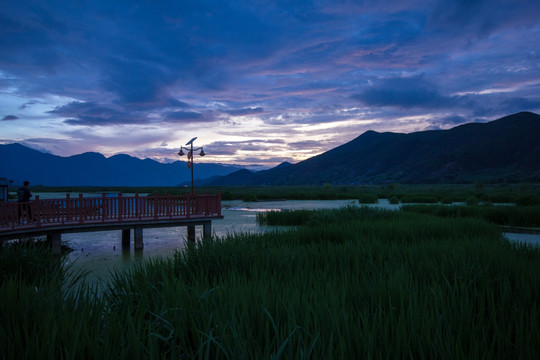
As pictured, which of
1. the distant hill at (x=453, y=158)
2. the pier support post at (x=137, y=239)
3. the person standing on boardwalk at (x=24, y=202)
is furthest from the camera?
the distant hill at (x=453, y=158)

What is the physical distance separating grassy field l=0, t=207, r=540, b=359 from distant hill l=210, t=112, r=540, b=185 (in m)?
97.2

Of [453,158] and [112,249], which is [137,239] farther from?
[453,158]

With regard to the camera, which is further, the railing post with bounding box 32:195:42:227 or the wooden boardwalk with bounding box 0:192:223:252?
the railing post with bounding box 32:195:42:227

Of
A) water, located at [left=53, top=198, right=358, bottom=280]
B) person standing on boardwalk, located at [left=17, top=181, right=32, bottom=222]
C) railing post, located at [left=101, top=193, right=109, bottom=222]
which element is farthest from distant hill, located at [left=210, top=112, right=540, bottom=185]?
person standing on boardwalk, located at [left=17, top=181, right=32, bottom=222]

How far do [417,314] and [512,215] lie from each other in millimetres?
17860

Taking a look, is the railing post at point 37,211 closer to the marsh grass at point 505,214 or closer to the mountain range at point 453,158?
the marsh grass at point 505,214

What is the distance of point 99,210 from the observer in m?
13.7

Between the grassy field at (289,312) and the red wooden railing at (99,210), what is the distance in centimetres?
546

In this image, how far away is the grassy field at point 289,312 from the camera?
106 inches

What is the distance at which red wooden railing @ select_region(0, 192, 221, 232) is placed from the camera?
39.5 feet

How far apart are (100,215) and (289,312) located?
13166mm

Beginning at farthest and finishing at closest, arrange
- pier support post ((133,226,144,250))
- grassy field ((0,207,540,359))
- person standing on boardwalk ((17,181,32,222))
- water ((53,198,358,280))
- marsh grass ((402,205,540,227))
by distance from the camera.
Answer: marsh grass ((402,205,540,227)) < pier support post ((133,226,144,250)) < person standing on boardwalk ((17,181,32,222)) < water ((53,198,358,280)) < grassy field ((0,207,540,359))

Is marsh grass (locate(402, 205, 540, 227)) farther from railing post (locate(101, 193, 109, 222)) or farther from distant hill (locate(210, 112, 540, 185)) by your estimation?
distant hill (locate(210, 112, 540, 185))

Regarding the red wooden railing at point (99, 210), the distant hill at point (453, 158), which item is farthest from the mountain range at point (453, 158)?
the red wooden railing at point (99, 210)
